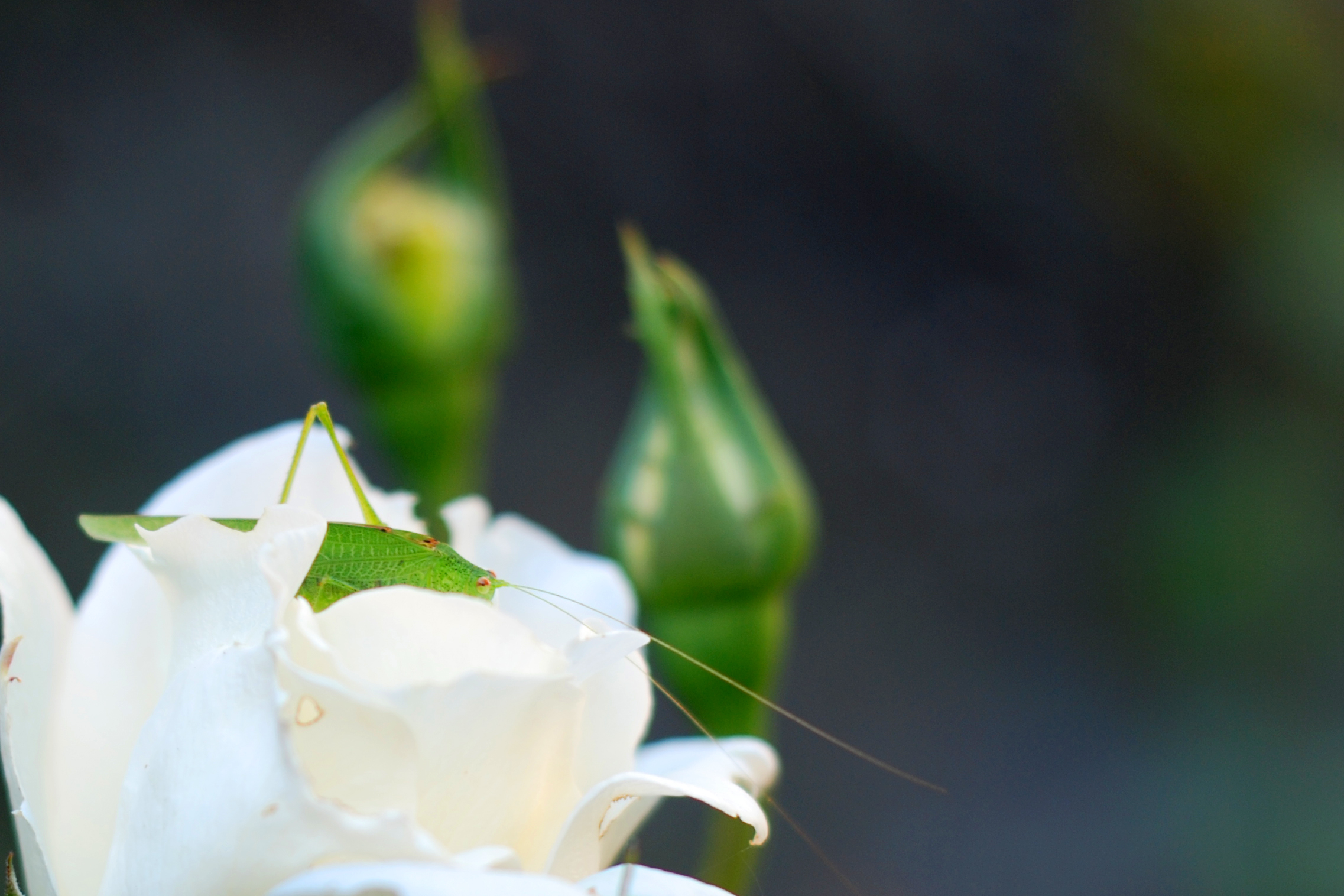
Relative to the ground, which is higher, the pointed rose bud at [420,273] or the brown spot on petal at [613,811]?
the pointed rose bud at [420,273]

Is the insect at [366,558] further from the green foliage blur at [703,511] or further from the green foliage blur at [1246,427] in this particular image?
the green foliage blur at [1246,427]

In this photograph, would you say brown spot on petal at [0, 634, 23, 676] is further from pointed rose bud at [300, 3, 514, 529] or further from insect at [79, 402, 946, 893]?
pointed rose bud at [300, 3, 514, 529]

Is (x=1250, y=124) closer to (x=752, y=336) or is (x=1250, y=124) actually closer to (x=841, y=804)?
(x=752, y=336)

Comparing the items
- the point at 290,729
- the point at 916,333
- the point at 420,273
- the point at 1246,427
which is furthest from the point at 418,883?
the point at 916,333

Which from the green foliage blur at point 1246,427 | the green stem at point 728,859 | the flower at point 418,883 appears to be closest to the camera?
the flower at point 418,883

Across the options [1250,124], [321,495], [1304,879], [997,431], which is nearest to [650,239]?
[997,431]

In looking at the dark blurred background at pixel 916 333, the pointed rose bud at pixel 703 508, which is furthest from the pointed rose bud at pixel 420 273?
the dark blurred background at pixel 916 333

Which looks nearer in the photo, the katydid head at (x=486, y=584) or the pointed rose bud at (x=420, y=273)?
the katydid head at (x=486, y=584)

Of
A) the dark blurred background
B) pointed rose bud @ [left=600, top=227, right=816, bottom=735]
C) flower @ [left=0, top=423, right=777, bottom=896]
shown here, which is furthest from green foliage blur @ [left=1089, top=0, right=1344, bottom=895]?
flower @ [left=0, top=423, right=777, bottom=896]
